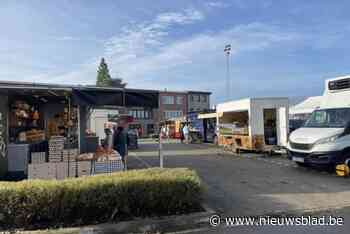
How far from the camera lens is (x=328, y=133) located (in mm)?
11602

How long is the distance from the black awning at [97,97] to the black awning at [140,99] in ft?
0.71

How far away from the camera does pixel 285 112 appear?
56.3ft

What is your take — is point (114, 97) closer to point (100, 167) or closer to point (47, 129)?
point (100, 167)

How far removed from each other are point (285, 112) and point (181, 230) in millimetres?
12259

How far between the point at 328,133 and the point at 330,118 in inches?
43.6

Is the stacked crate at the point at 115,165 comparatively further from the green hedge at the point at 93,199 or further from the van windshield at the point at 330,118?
the van windshield at the point at 330,118

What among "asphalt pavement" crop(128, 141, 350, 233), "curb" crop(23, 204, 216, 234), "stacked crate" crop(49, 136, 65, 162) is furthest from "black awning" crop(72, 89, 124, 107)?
"curb" crop(23, 204, 216, 234)

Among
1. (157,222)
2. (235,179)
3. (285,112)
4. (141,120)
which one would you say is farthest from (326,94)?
(141,120)

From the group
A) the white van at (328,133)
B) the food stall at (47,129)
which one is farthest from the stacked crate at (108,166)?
the white van at (328,133)

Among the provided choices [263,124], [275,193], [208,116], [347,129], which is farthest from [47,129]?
[208,116]

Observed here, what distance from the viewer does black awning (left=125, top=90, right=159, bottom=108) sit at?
10102mm

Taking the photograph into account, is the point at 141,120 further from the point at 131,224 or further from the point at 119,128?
the point at 131,224

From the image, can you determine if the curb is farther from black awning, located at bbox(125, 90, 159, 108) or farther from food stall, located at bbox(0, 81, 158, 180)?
black awning, located at bbox(125, 90, 159, 108)

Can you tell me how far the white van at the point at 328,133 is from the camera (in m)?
11.4
